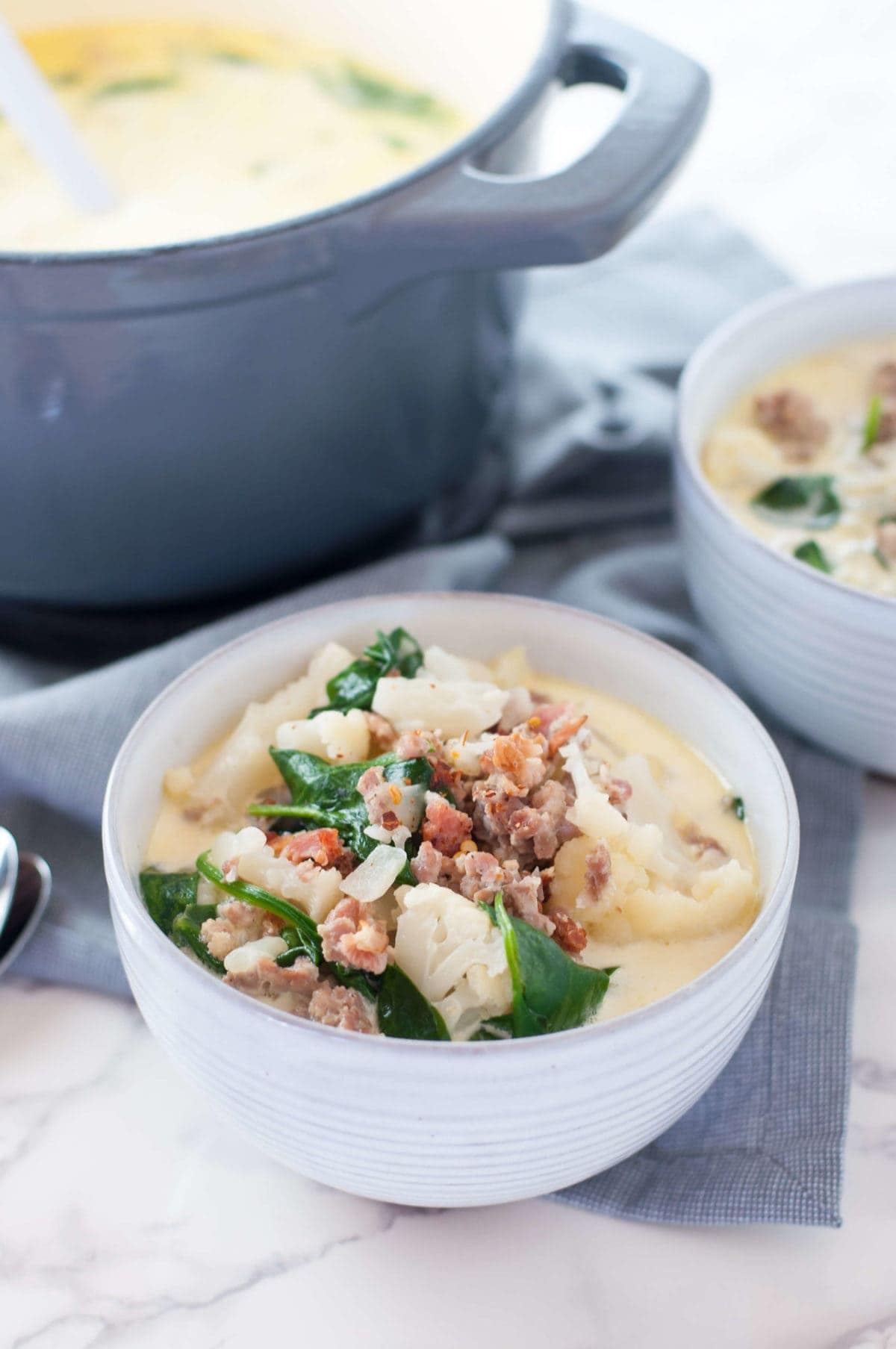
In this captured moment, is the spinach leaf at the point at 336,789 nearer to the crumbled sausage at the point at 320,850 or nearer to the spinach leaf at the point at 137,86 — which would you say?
the crumbled sausage at the point at 320,850

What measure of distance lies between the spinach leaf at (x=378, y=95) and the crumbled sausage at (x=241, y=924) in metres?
1.40

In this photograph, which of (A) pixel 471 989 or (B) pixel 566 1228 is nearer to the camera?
(A) pixel 471 989

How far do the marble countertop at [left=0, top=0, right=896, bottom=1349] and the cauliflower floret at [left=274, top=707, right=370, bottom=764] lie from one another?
0.35 m

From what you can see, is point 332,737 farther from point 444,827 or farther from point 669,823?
point 669,823

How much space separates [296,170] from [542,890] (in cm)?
119

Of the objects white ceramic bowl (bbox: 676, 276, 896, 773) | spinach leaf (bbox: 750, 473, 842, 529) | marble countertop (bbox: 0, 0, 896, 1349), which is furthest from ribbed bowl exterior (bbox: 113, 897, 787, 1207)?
spinach leaf (bbox: 750, 473, 842, 529)

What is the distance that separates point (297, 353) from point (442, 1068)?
2.83 ft

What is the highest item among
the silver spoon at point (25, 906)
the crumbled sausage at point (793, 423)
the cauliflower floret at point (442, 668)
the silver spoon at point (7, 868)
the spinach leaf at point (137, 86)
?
the spinach leaf at point (137, 86)

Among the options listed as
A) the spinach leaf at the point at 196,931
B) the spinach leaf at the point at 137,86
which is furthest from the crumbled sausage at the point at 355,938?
the spinach leaf at the point at 137,86

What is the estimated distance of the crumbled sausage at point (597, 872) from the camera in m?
1.23

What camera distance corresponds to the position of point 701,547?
5.59ft

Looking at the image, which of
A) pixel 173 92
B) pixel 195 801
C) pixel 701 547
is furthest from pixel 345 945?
pixel 173 92

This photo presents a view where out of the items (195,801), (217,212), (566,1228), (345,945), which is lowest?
(566,1228)

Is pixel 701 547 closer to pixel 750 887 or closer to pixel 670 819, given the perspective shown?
pixel 670 819
